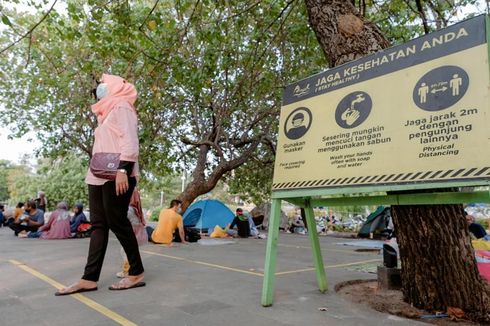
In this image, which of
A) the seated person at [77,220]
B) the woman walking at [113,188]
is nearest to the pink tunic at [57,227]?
the seated person at [77,220]

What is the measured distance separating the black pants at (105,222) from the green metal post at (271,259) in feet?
4.62

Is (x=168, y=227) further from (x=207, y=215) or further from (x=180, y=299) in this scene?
(x=180, y=299)

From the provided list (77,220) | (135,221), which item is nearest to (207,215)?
(77,220)

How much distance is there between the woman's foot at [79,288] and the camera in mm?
3645

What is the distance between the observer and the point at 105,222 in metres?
3.87

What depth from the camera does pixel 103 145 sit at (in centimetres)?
388

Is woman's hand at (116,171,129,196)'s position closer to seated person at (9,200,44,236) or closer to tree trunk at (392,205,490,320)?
tree trunk at (392,205,490,320)

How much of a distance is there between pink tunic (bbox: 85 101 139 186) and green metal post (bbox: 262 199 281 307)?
4.78 feet

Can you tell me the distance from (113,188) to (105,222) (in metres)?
0.39

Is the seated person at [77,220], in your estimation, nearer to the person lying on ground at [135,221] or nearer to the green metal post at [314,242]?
the person lying on ground at [135,221]

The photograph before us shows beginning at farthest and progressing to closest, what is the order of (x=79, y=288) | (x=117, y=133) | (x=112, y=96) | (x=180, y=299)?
1. (x=112, y=96)
2. (x=117, y=133)
3. (x=79, y=288)
4. (x=180, y=299)

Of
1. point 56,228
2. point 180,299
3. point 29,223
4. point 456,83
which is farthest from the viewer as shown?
point 29,223

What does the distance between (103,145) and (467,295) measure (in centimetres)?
359

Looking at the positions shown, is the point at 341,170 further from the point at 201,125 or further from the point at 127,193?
the point at 201,125
